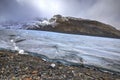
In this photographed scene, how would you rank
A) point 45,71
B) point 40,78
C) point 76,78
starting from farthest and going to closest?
1. point 45,71
2. point 76,78
3. point 40,78

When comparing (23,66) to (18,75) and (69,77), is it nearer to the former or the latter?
(18,75)

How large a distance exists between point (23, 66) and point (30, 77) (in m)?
2.25

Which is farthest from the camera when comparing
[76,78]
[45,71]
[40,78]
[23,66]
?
[23,66]

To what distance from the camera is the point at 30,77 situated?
9.77m

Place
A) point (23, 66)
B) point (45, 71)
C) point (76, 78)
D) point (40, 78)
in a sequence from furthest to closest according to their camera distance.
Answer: point (23, 66) → point (45, 71) → point (76, 78) → point (40, 78)

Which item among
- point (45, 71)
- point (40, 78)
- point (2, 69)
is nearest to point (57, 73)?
point (45, 71)

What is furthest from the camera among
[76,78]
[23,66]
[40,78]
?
[23,66]

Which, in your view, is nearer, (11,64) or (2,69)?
(2,69)

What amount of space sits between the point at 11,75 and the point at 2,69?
1325 mm

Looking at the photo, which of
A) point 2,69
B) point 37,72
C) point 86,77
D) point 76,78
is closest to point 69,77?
point 76,78

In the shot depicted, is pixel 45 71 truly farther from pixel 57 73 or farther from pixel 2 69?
pixel 2 69

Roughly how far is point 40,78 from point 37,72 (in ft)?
3.55

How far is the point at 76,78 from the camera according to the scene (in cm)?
1042

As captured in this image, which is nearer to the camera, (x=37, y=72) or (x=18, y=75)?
(x=18, y=75)
